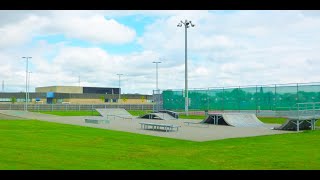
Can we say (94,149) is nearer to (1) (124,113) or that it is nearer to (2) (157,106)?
(1) (124,113)

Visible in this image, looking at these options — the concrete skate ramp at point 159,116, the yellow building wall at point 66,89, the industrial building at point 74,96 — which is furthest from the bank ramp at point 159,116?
the yellow building wall at point 66,89

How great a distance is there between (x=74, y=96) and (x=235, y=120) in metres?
80.0

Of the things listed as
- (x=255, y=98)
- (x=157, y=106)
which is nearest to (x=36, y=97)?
(x=157, y=106)

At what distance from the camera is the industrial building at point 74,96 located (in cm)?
10000

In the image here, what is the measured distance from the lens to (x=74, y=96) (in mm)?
101188

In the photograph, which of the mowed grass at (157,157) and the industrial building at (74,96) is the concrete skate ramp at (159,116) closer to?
the mowed grass at (157,157)

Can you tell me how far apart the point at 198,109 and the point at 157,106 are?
21.9 feet

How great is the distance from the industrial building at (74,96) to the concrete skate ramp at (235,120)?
220 feet

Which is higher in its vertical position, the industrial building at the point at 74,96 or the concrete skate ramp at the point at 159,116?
the industrial building at the point at 74,96

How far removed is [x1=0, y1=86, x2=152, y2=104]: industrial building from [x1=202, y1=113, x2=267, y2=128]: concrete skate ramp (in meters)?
67.2

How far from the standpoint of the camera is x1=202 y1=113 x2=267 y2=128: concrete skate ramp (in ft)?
84.2

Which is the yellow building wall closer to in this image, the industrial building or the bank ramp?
the industrial building

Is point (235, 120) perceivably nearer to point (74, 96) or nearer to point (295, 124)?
point (295, 124)
